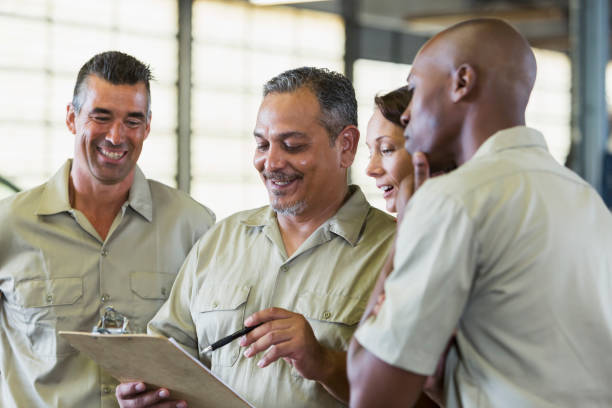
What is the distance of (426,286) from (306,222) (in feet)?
3.20

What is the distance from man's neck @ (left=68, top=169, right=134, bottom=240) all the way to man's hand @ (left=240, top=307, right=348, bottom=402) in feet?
3.04

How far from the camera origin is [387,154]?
2.01 metres

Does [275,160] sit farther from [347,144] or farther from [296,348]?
[296,348]

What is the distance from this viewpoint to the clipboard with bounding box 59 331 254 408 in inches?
62.6

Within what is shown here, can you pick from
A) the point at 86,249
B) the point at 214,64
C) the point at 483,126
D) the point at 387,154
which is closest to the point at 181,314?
the point at 86,249

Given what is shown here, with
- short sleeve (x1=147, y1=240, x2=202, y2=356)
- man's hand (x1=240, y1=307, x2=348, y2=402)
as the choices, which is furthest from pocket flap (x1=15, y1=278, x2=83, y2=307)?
man's hand (x1=240, y1=307, x2=348, y2=402)

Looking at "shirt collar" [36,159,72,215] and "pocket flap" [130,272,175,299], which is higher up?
"shirt collar" [36,159,72,215]

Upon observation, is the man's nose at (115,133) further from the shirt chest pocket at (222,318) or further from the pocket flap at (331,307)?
the pocket flap at (331,307)

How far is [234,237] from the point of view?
218 cm

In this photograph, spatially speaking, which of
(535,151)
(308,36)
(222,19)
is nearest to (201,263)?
(535,151)

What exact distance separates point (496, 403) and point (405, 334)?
21cm

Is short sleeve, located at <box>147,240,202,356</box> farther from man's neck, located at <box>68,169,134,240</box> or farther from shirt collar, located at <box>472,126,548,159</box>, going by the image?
shirt collar, located at <box>472,126,548,159</box>

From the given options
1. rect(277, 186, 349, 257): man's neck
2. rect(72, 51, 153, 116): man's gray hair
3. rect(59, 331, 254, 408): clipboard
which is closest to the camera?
rect(59, 331, 254, 408): clipboard

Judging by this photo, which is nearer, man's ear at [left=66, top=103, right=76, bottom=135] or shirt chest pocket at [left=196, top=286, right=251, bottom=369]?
shirt chest pocket at [left=196, top=286, right=251, bottom=369]
